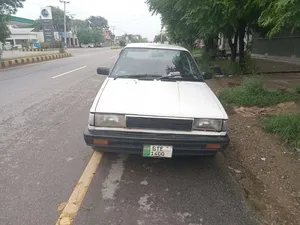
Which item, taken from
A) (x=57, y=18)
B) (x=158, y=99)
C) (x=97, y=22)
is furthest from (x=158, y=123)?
(x=97, y=22)

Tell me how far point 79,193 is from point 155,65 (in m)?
2.63

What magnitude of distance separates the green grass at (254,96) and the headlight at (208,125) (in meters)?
3.94

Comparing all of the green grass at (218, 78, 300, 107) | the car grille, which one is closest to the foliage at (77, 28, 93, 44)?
the green grass at (218, 78, 300, 107)

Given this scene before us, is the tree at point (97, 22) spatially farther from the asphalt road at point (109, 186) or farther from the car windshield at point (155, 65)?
the asphalt road at point (109, 186)

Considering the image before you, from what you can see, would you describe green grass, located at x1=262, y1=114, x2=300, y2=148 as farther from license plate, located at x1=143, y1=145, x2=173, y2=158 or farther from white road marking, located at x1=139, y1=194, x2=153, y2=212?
white road marking, located at x1=139, y1=194, x2=153, y2=212

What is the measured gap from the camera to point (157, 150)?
344cm

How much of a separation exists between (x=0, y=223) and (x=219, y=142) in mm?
2443

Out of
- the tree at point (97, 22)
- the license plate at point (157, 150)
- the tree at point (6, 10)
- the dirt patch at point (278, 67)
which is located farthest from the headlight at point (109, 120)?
the tree at point (97, 22)

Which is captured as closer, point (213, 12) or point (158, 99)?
point (158, 99)

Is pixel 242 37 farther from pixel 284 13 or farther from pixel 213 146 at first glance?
pixel 213 146

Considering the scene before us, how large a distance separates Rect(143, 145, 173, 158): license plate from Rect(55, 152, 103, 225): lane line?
0.77 metres

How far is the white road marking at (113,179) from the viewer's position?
10.6ft

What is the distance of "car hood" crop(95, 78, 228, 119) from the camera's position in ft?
11.4

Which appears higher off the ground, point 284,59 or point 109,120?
point 109,120
